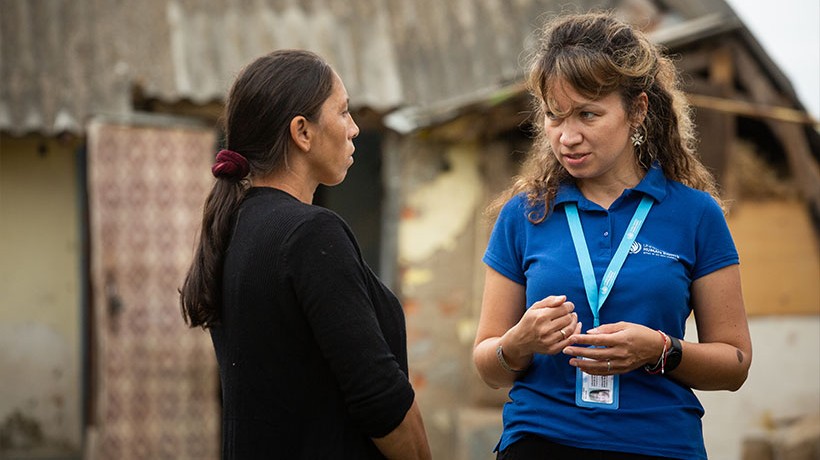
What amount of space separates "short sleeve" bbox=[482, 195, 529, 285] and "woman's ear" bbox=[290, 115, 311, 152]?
553 mm

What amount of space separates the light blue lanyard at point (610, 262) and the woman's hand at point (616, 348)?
95 mm

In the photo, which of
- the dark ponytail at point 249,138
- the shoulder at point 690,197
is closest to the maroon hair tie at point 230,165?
the dark ponytail at point 249,138

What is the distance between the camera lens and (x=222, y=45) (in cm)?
771

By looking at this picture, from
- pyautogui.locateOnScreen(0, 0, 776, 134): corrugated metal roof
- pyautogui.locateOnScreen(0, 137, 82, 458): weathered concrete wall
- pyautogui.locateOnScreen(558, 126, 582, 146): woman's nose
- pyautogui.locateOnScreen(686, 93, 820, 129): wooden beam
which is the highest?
pyautogui.locateOnScreen(0, 0, 776, 134): corrugated metal roof

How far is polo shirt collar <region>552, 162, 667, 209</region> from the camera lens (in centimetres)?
261

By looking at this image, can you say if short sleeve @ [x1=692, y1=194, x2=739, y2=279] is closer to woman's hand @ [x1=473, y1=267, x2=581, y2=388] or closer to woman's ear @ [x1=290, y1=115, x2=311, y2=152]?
woman's hand @ [x1=473, y1=267, x2=581, y2=388]

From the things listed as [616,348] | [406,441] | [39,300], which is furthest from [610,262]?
[39,300]

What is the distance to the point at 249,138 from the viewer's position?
2594mm

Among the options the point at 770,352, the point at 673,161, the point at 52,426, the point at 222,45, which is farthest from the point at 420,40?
the point at 673,161

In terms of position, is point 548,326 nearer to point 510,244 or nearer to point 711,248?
point 510,244

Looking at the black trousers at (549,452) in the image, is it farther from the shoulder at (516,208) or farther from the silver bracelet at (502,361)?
the shoulder at (516,208)

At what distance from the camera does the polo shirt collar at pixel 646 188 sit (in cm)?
261

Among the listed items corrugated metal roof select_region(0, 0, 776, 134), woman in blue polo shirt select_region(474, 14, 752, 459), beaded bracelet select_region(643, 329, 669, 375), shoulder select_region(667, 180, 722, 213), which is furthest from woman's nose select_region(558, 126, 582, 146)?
corrugated metal roof select_region(0, 0, 776, 134)

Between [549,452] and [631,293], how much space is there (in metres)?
0.43
